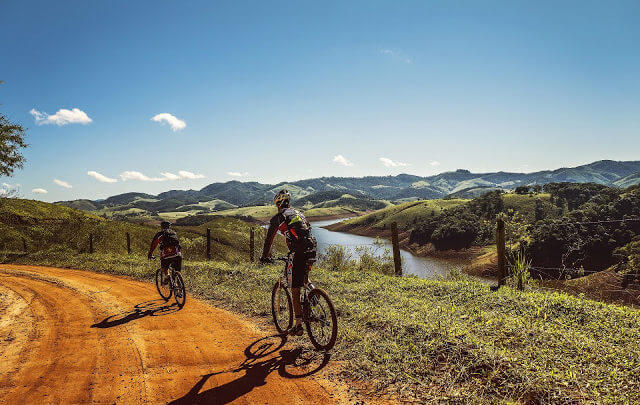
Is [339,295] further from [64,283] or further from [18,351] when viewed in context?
[64,283]

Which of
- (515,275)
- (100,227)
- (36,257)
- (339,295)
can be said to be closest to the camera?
(339,295)

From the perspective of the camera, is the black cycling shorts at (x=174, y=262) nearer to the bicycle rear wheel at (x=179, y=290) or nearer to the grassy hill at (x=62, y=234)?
the bicycle rear wheel at (x=179, y=290)

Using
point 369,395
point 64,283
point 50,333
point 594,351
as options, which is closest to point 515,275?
point 594,351

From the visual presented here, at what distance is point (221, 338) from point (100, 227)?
2935cm

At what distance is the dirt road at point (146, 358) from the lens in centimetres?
461

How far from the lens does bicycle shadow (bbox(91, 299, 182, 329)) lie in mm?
7910

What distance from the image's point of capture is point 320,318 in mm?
5941

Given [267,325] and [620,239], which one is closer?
[267,325]

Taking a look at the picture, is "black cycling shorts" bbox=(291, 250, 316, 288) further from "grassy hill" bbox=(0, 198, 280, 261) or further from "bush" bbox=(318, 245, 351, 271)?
"grassy hill" bbox=(0, 198, 280, 261)

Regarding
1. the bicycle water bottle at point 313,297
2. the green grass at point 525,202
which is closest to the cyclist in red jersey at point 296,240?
the bicycle water bottle at point 313,297

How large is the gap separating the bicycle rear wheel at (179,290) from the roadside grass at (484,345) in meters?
1.86

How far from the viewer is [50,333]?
23.3 ft

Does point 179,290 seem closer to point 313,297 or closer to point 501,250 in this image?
point 313,297

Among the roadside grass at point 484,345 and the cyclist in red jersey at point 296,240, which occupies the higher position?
the cyclist in red jersey at point 296,240
